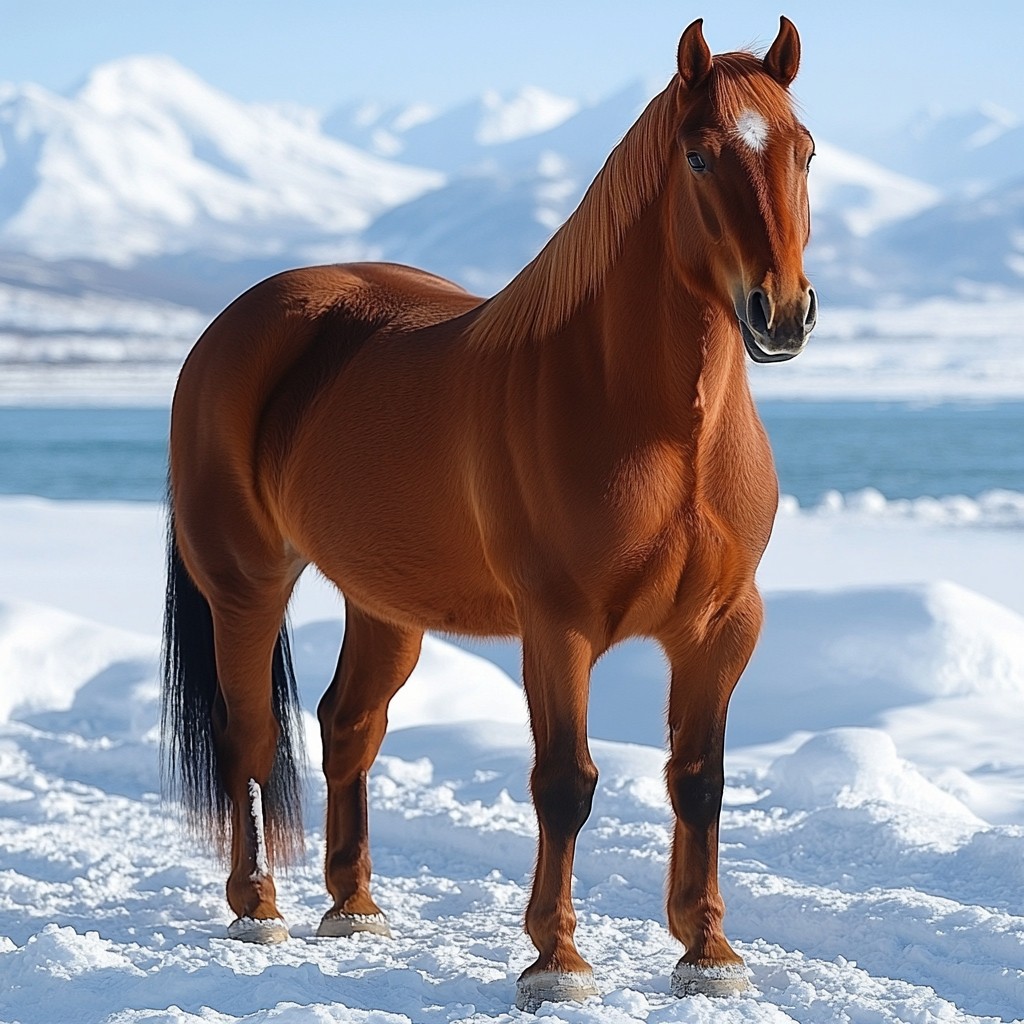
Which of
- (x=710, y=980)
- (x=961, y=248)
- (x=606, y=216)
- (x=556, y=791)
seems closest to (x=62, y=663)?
(x=556, y=791)

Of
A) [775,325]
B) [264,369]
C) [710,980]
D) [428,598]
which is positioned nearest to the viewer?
[775,325]

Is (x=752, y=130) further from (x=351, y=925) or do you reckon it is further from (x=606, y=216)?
(x=351, y=925)

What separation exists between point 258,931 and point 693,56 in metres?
2.50

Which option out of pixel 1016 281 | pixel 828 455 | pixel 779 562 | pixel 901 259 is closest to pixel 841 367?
pixel 828 455

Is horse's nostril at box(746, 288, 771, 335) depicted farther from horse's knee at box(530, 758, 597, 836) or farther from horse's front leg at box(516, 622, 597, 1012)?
horse's knee at box(530, 758, 597, 836)

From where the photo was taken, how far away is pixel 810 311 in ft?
8.79

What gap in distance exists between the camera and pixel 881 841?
4262mm

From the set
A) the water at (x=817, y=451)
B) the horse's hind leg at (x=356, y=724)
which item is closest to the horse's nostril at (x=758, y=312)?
the horse's hind leg at (x=356, y=724)

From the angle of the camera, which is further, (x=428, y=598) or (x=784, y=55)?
(x=428, y=598)

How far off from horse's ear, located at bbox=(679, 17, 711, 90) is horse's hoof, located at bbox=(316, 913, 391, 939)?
92.3 inches

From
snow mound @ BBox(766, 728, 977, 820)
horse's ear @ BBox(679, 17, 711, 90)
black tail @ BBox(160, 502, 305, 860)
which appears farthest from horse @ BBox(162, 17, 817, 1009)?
snow mound @ BBox(766, 728, 977, 820)

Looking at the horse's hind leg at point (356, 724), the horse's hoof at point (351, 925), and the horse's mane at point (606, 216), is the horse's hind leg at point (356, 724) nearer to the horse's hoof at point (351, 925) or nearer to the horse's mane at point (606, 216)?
the horse's hoof at point (351, 925)

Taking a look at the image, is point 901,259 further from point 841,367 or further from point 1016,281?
point 841,367

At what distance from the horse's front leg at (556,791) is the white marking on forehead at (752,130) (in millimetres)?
1047
